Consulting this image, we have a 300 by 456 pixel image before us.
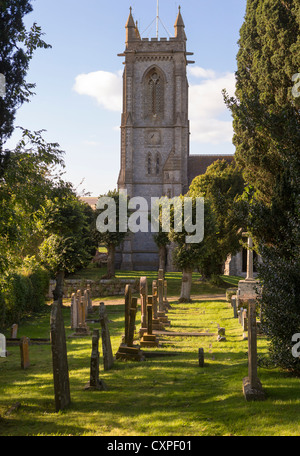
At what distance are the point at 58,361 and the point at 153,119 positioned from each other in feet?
155

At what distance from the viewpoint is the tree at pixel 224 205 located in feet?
108

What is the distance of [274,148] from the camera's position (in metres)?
11.2

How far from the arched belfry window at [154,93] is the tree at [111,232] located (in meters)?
17.8

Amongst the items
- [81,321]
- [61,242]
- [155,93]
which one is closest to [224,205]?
[61,242]

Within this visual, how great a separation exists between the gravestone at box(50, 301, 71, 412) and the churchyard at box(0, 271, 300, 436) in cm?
2

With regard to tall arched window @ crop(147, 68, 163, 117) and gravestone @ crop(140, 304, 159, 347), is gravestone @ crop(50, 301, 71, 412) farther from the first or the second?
tall arched window @ crop(147, 68, 163, 117)

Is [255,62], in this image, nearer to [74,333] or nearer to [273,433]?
[273,433]

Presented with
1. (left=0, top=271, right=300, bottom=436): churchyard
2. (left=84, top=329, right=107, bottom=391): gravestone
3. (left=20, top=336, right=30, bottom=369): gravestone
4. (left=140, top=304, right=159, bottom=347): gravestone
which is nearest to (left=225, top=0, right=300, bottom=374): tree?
(left=0, top=271, right=300, bottom=436): churchyard

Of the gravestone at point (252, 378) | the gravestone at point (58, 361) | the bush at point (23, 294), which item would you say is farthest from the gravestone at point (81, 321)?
the gravestone at point (252, 378)

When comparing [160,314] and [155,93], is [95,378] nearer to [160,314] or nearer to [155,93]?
[160,314]

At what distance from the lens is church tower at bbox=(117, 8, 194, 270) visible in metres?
51.5

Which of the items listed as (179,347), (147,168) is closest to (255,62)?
(179,347)

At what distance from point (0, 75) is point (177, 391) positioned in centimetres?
700

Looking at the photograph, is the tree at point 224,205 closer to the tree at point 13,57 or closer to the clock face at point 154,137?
the clock face at point 154,137
